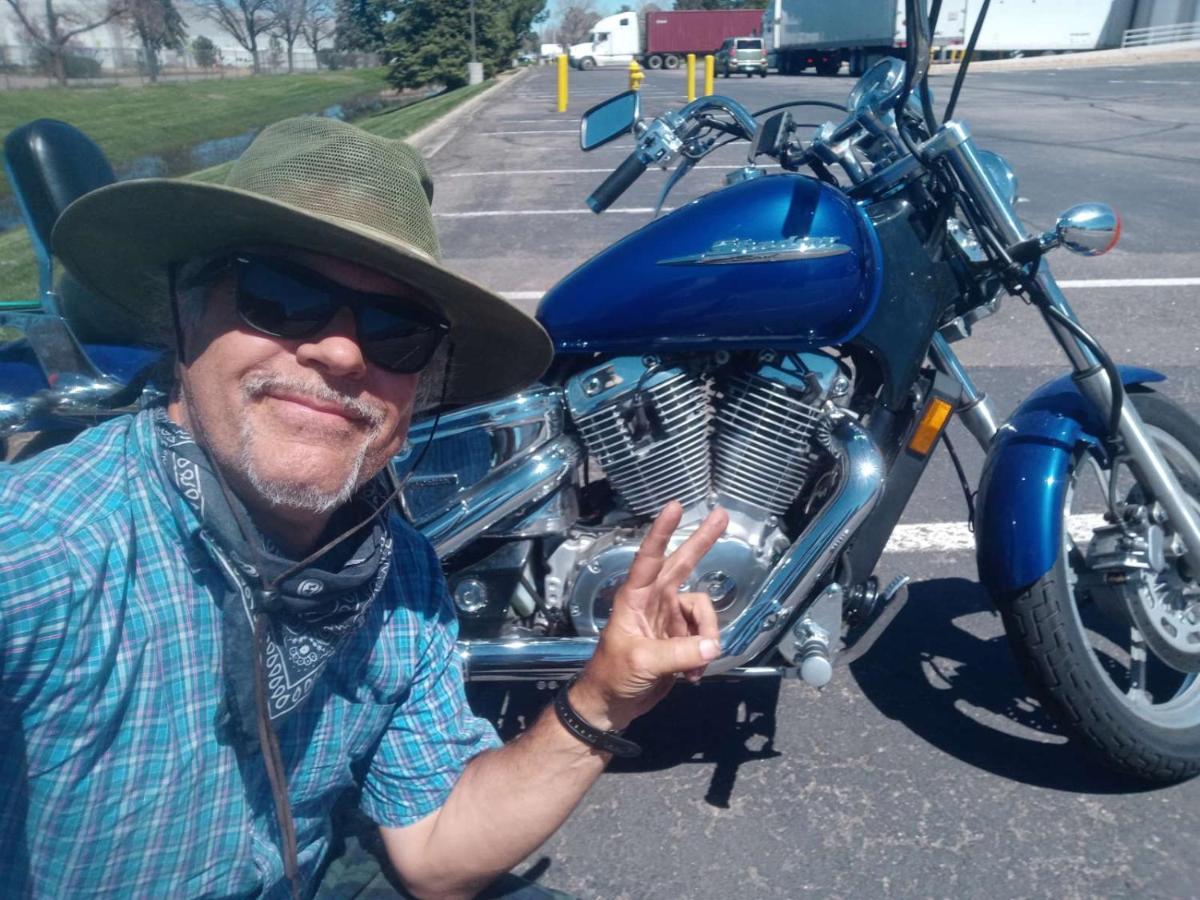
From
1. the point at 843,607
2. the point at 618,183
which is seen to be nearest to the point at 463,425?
the point at 618,183

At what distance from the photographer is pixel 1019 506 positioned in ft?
7.95

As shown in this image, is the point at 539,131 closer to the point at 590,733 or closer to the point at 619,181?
the point at 619,181

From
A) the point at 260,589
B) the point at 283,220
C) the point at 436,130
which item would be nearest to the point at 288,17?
the point at 436,130

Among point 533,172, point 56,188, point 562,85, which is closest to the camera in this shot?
point 56,188

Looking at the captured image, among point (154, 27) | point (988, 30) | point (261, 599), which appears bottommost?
point (988, 30)

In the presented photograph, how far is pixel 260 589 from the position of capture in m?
1.30

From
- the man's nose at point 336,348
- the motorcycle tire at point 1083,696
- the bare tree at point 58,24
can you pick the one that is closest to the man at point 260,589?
the man's nose at point 336,348

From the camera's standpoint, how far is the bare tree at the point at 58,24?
30266 millimetres

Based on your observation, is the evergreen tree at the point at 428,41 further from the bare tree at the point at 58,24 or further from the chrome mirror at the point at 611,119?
the chrome mirror at the point at 611,119

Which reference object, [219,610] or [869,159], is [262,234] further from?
[869,159]

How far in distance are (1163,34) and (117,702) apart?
42107 millimetres

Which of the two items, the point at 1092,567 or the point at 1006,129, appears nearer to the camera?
the point at 1092,567

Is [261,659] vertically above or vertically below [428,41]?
above

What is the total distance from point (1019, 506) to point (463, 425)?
3.87ft
